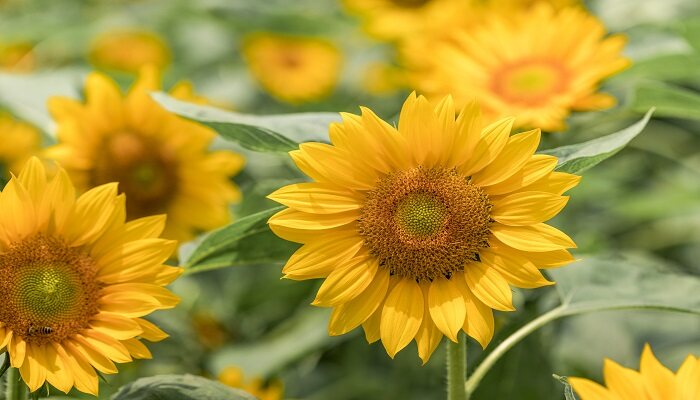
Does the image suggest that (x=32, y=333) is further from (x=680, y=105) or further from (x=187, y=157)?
(x=680, y=105)

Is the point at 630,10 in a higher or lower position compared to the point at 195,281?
higher

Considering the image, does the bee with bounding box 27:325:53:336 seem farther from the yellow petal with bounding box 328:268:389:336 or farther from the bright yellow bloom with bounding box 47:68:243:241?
the bright yellow bloom with bounding box 47:68:243:241

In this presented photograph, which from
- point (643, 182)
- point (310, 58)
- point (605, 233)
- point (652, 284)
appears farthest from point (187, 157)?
point (310, 58)

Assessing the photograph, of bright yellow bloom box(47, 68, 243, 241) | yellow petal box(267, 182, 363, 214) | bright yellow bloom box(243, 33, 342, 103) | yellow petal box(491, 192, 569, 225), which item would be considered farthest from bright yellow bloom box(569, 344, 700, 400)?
bright yellow bloom box(243, 33, 342, 103)

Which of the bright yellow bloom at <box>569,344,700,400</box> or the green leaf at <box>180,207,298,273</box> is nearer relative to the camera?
the bright yellow bloom at <box>569,344,700,400</box>

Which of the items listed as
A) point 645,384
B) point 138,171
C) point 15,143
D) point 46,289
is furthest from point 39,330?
point 15,143
